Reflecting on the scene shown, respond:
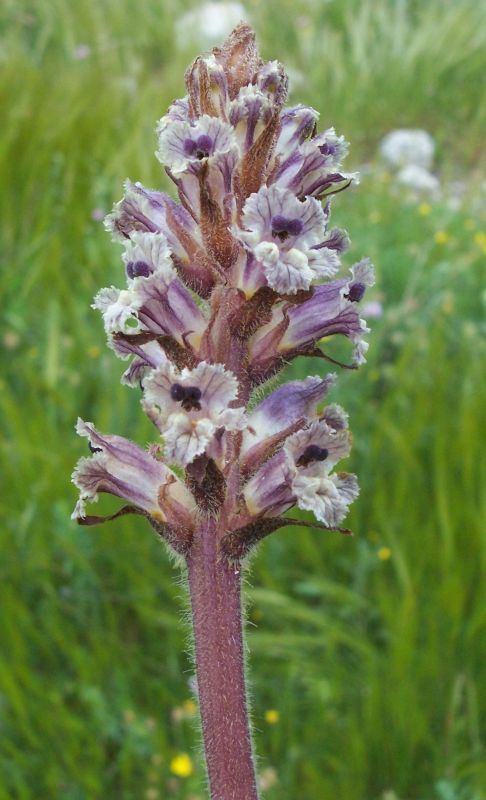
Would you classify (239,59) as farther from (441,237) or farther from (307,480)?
(441,237)

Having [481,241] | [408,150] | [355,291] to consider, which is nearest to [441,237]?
[481,241]

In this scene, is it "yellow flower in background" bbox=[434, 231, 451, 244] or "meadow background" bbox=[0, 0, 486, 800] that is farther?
"yellow flower in background" bbox=[434, 231, 451, 244]

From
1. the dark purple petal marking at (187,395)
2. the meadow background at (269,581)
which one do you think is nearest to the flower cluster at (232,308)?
the dark purple petal marking at (187,395)

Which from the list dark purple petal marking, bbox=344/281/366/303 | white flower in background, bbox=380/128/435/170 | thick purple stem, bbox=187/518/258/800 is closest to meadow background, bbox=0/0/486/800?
thick purple stem, bbox=187/518/258/800

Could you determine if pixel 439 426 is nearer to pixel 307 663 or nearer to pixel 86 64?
pixel 307 663

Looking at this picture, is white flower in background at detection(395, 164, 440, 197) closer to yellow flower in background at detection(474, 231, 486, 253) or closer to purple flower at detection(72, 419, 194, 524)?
yellow flower in background at detection(474, 231, 486, 253)

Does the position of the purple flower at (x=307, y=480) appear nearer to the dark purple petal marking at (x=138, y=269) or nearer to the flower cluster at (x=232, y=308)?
the flower cluster at (x=232, y=308)
